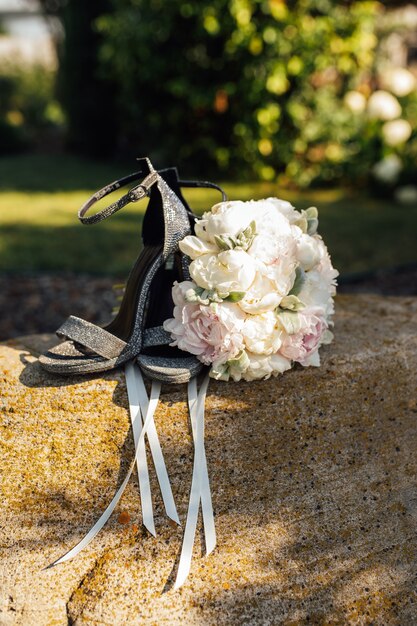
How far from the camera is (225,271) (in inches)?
73.9

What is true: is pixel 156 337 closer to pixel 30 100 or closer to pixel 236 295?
pixel 236 295

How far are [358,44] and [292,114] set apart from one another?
107 cm

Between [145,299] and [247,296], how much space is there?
380 mm

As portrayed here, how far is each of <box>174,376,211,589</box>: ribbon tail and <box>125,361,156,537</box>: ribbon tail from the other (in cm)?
11

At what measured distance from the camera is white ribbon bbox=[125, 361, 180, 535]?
6.12 ft

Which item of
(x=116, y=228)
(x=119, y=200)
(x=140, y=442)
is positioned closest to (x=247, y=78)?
(x=116, y=228)

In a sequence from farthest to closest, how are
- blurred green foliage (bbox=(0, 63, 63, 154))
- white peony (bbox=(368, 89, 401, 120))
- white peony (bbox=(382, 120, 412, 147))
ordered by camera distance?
blurred green foliage (bbox=(0, 63, 63, 154))
white peony (bbox=(368, 89, 401, 120))
white peony (bbox=(382, 120, 412, 147))

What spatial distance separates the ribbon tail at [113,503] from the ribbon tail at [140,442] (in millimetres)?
18

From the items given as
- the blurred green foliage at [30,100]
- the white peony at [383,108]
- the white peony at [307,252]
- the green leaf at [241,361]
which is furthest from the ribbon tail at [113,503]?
the blurred green foliage at [30,100]

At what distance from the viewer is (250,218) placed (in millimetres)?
1985

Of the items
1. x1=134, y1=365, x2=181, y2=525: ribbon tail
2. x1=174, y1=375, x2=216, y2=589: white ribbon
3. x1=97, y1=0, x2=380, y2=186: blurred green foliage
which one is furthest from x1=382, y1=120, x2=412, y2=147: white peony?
x1=134, y1=365, x2=181, y2=525: ribbon tail

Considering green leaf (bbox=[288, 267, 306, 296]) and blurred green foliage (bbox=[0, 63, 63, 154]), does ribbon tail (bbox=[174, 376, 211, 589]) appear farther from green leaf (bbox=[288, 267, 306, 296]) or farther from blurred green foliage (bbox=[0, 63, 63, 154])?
blurred green foliage (bbox=[0, 63, 63, 154])

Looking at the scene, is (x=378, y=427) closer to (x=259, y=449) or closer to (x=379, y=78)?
(x=259, y=449)

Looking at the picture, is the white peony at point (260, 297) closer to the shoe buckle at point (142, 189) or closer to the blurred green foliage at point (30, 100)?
the shoe buckle at point (142, 189)
